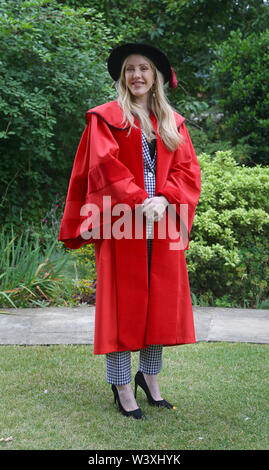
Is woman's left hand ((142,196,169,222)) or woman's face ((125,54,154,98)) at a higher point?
woman's face ((125,54,154,98))

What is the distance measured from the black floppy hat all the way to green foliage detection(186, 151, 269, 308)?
2.45 metres

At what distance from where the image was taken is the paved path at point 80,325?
13.8 feet

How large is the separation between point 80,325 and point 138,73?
7.78 ft

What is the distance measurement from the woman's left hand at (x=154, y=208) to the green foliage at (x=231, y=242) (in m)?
2.40

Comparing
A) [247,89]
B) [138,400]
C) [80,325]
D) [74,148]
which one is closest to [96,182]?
[138,400]

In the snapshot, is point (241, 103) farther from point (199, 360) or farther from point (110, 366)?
point (110, 366)

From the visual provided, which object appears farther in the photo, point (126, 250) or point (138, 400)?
point (138, 400)

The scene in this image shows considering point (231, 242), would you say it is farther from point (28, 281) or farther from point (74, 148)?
point (74, 148)

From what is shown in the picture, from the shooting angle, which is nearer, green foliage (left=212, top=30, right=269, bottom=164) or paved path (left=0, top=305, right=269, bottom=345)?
paved path (left=0, top=305, right=269, bottom=345)

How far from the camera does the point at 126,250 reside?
114 inches

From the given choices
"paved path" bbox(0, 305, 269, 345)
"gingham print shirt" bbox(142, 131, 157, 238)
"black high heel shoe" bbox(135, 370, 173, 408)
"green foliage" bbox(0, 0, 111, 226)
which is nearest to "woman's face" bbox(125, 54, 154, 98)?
"gingham print shirt" bbox(142, 131, 157, 238)

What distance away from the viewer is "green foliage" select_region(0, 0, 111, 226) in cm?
557

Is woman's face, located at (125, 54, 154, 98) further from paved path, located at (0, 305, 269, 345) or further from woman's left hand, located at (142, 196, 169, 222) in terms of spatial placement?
paved path, located at (0, 305, 269, 345)

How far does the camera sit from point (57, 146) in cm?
734
